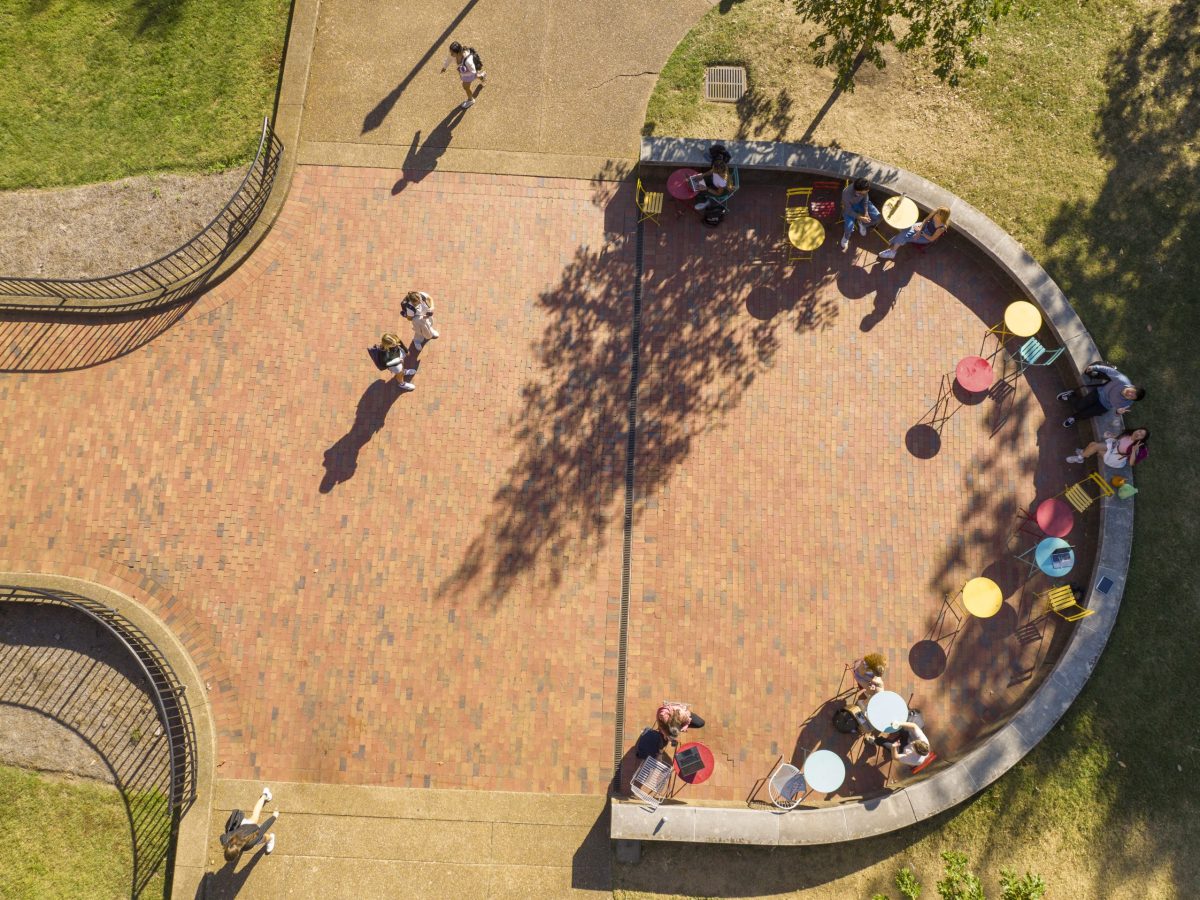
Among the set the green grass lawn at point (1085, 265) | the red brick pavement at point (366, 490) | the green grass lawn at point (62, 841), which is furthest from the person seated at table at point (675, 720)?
the green grass lawn at point (62, 841)

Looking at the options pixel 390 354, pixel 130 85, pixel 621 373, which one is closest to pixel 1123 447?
pixel 621 373

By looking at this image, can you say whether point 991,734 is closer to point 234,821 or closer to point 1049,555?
point 1049,555

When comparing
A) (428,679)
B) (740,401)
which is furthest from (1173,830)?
(428,679)

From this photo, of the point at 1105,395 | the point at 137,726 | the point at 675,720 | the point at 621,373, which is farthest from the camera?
the point at 621,373

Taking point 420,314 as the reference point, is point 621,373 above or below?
below

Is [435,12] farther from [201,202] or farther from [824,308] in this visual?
[824,308]
